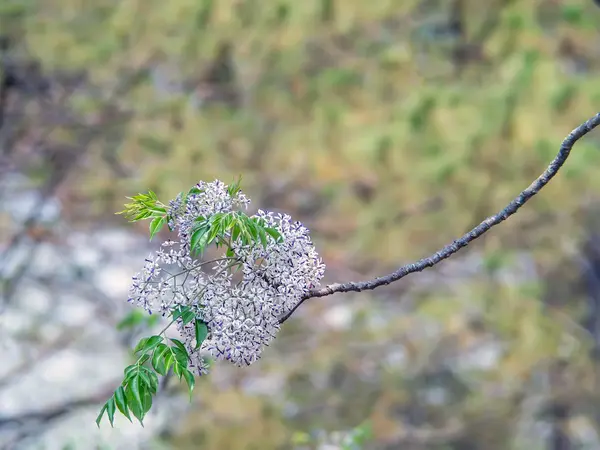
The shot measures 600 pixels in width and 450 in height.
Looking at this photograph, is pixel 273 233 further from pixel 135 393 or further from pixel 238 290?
pixel 135 393

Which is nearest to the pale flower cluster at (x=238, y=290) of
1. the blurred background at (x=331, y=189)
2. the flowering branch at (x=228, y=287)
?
the flowering branch at (x=228, y=287)

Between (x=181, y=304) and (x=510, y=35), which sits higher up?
(x=510, y=35)

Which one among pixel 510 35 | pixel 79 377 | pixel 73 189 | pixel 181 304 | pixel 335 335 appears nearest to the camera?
pixel 181 304

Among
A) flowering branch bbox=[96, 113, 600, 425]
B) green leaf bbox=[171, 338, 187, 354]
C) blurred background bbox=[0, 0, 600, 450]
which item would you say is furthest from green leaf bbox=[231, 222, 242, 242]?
blurred background bbox=[0, 0, 600, 450]

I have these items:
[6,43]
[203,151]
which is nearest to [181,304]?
[203,151]

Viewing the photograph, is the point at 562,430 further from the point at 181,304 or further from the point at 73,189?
the point at 181,304

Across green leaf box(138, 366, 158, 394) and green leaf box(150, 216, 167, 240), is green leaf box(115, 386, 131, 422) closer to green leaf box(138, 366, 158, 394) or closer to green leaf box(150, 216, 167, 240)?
green leaf box(138, 366, 158, 394)

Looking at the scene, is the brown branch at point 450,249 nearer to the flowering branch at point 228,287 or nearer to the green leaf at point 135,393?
the flowering branch at point 228,287
